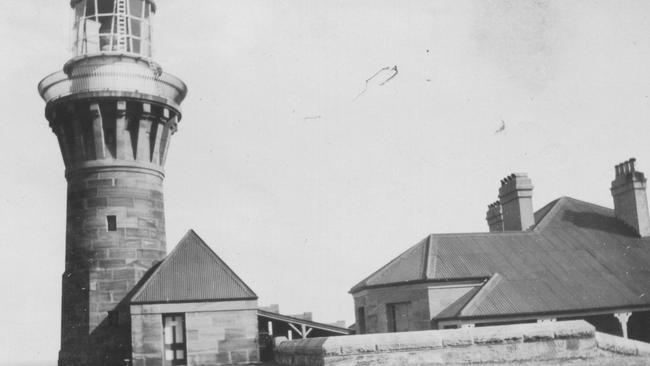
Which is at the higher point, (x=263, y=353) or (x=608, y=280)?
(x=608, y=280)

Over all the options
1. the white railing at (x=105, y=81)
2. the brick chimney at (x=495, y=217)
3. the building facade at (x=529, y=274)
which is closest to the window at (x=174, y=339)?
the white railing at (x=105, y=81)

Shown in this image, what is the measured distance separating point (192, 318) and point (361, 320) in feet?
34.8

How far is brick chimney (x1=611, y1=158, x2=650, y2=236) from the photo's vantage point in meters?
30.5

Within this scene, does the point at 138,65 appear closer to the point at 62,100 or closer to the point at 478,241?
the point at 62,100

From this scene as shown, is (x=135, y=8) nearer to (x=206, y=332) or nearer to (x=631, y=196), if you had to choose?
(x=206, y=332)

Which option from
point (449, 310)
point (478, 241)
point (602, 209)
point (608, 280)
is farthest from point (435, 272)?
point (602, 209)

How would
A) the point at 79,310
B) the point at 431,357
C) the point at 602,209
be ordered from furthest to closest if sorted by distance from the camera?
the point at 602,209 < the point at 79,310 < the point at 431,357

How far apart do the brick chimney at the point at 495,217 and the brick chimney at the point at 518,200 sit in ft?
5.72

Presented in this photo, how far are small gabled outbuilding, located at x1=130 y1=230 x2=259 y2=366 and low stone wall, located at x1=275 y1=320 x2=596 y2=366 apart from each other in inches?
335

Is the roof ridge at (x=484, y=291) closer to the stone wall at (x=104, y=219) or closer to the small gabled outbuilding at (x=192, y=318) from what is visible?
the small gabled outbuilding at (x=192, y=318)

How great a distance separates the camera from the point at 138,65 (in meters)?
23.4

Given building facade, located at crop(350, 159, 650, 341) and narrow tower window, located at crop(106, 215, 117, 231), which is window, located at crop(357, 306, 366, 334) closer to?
building facade, located at crop(350, 159, 650, 341)

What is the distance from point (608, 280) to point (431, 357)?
1781 cm

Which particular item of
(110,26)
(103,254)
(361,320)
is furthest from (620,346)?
(110,26)
